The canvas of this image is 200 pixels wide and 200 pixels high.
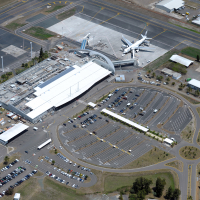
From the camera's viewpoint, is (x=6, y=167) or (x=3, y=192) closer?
(x=3, y=192)

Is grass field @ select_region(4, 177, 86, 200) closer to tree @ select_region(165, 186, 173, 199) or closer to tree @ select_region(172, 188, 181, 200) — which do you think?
tree @ select_region(165, 186, 173, 199)

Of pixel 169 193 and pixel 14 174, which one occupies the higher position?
pixel 169 193

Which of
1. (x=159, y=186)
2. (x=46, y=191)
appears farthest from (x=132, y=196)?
(x=46, y=191)

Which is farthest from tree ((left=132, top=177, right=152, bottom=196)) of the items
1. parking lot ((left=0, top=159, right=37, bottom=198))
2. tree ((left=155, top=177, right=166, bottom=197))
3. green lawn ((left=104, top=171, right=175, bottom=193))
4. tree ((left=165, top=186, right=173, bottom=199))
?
parking lot ((left=0, top=159, right=37, bottom=198))

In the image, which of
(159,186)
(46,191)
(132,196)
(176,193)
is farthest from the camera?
(46,191)

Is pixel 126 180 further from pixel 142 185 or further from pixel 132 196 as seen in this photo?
pixel 132 196

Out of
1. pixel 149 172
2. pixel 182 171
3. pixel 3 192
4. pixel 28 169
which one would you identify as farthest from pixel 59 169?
pixel 182 171

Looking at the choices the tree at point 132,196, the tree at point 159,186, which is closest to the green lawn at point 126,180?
the tree at point 159,186

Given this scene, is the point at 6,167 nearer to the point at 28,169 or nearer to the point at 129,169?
the point at 28,169
